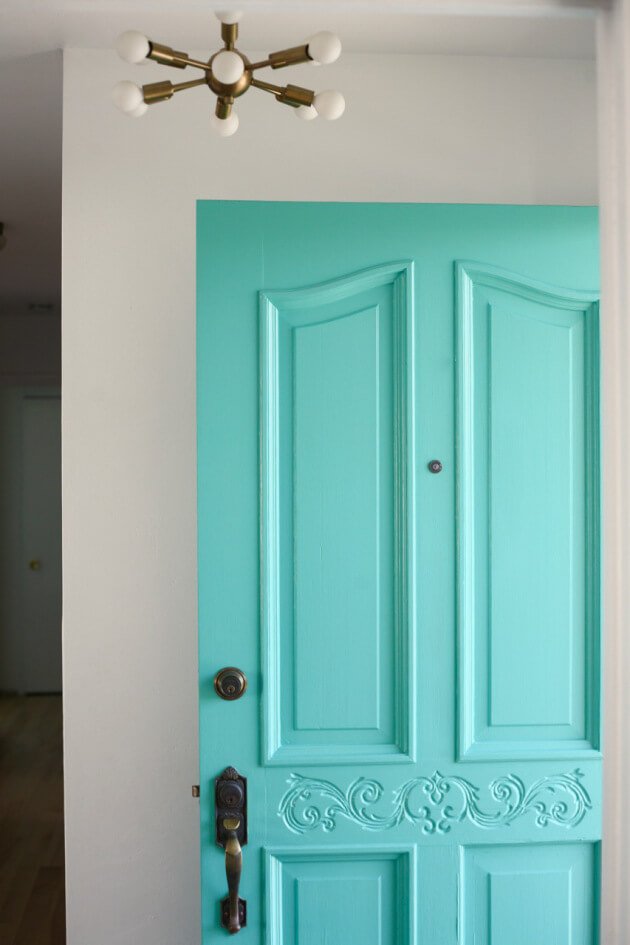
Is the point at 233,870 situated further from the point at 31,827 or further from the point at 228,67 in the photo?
the point at 31,827

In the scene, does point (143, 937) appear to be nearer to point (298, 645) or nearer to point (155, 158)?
point (298, 645)

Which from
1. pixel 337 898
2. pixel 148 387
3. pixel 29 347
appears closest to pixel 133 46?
pixel 148 387

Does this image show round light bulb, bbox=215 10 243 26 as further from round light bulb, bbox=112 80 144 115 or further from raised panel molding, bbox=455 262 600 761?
raised panel molding, bbox=455 262 600 761

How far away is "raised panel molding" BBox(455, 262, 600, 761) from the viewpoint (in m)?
2.06

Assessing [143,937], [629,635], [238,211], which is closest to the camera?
[629,635]

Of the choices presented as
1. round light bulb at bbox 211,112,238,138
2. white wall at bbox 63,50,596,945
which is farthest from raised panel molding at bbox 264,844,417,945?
round light bulb at bbox 211,112,238,138

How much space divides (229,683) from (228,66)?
1.23 meters

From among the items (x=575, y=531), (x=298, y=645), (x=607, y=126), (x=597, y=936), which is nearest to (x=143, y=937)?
(x=298, y=645)

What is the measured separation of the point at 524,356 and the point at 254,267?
65 centimetres

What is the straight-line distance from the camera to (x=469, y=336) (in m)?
2.07

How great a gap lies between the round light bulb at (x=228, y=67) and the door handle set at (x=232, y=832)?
139 cm

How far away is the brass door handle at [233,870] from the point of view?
1907 millimetres

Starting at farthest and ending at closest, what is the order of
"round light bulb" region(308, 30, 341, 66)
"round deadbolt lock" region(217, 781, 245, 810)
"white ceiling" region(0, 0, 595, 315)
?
"round deadbolt lock" region(217, 781, 245, 810), "white ceiling" region(0, 0, 595, 315), "round light bulb" region(308, 30, 341, 66)

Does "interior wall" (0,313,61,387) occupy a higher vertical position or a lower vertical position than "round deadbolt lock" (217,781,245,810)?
higher
